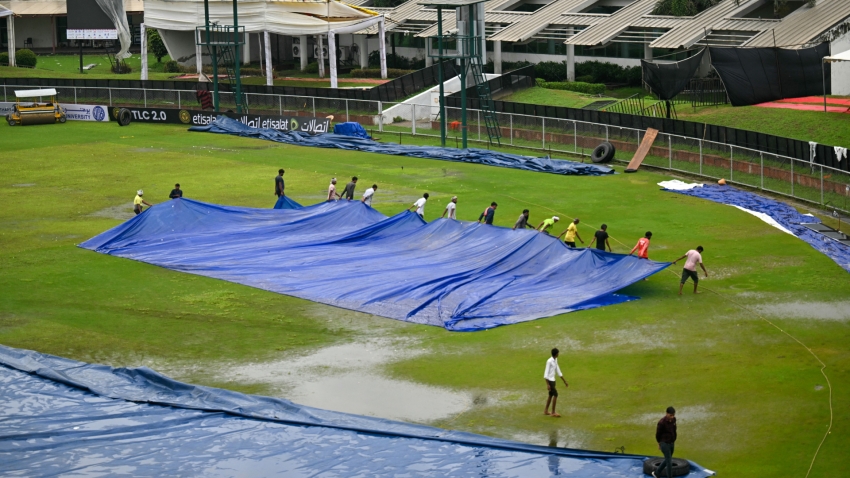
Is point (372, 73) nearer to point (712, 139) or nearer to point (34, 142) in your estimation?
point (34, 142)

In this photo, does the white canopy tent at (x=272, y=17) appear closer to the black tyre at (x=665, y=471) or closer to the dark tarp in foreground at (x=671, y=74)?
the dark tarp in foreground at (x=671, y=74)

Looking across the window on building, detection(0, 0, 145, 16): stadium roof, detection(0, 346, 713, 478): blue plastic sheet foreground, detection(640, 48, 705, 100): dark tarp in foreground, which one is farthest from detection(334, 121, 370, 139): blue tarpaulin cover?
the window on building

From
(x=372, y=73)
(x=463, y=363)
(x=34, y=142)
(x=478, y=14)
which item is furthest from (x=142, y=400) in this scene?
(x=372, y=73)

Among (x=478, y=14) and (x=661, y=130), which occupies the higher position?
(x=478, y=14)

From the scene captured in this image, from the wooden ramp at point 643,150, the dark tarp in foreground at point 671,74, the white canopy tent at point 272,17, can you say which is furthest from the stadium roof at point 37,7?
the wooden ramp at point 643,150

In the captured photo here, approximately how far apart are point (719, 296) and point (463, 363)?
26.4 ft

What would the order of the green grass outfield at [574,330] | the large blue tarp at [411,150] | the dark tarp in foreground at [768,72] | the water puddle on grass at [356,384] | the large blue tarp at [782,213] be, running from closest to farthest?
the green grass outfield at [574,330] < the water puddle on grass at [356,384] < the large blue tarp at [782,213] < the large blue tarp at [411,150] < the dark tarp in foreground at [768,72]

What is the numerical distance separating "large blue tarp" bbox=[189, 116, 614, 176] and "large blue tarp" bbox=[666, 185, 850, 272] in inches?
219

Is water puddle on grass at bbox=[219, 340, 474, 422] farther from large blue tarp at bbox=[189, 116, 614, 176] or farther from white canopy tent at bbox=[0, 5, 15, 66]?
white canopy tent at bbox=[0, 5, 15, 66]

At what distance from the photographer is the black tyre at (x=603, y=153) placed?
1886 inches

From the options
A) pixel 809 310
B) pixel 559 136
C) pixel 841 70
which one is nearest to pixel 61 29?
pixel 559 136

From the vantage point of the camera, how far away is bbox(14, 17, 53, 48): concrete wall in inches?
3728

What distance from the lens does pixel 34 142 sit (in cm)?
5497

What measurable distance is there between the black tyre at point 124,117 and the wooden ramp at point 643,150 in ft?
95.2
